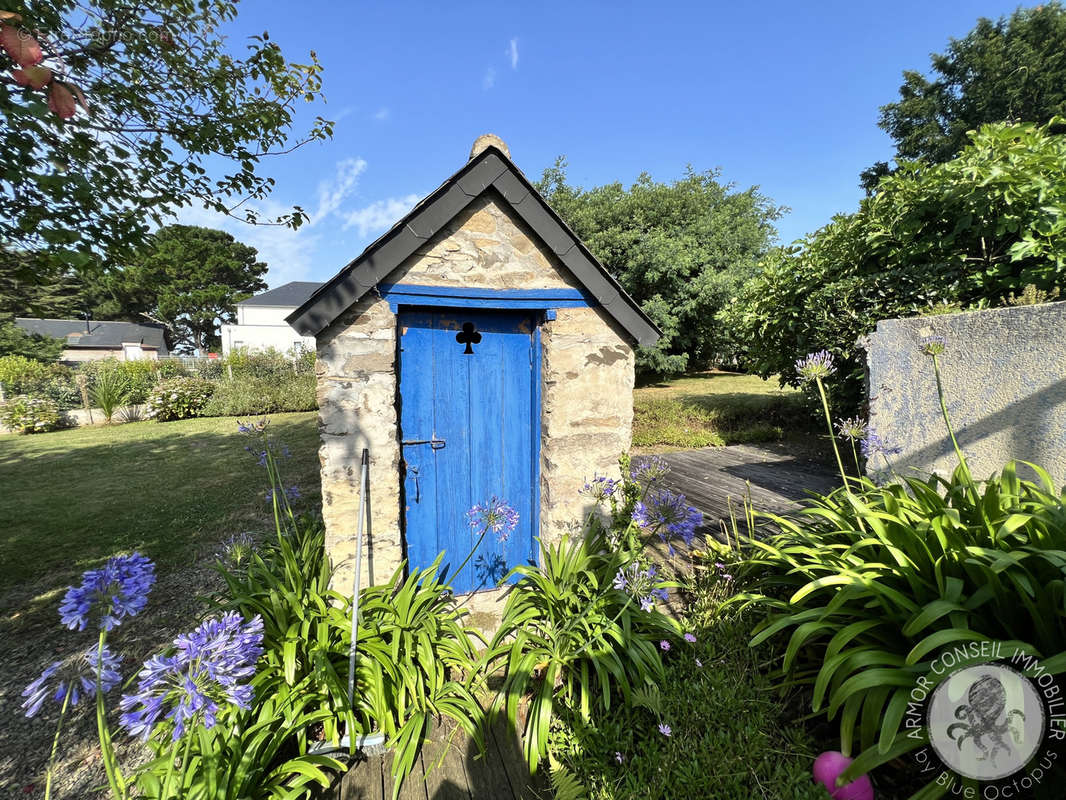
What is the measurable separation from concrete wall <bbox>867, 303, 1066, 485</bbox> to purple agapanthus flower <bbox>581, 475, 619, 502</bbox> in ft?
7.87

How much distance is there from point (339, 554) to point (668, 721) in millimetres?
2653

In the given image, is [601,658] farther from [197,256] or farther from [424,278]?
[197,256]

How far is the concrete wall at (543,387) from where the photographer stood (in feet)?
10.9

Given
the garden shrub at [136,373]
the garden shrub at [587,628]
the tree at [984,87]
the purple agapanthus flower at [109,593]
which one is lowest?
the garden shrub at [587,628]

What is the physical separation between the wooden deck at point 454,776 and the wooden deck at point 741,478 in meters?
3.03

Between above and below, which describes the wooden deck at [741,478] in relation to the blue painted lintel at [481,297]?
below

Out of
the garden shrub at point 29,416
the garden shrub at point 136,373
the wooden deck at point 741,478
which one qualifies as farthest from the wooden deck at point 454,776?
the garden shrub at point 136,373

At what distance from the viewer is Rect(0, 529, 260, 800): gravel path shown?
8.04 feet

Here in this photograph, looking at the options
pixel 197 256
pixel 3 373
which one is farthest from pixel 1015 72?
pixel 197 256

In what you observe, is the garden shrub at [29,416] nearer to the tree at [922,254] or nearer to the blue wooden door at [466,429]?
the blue wooden door at [466,429]

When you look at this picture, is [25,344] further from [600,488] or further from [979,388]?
[979,388]

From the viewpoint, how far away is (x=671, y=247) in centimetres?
1593

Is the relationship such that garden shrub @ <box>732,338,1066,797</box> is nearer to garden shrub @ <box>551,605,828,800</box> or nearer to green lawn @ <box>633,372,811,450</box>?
garden shrub @ <box>551,605,828,800</box>

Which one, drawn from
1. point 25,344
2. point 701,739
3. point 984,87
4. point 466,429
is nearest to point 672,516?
point 701,739
